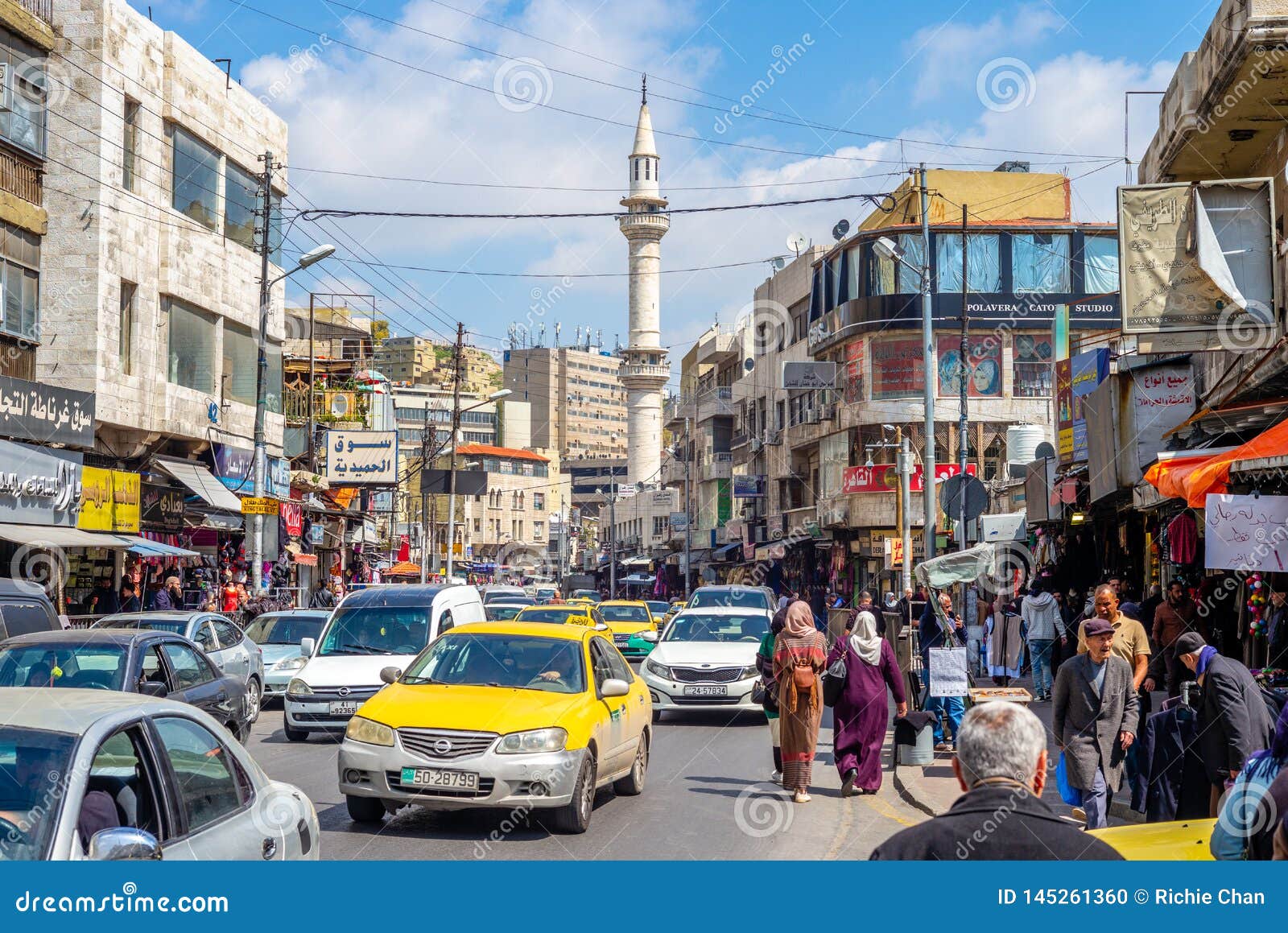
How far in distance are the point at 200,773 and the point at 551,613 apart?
18.2 m

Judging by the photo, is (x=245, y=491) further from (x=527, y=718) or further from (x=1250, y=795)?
(x=1250, y=795)

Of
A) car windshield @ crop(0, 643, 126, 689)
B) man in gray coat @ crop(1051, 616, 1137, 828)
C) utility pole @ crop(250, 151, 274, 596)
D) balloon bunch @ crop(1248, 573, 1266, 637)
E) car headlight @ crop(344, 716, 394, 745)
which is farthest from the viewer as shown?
utility pole @ crop(250, 151, 274, 596)

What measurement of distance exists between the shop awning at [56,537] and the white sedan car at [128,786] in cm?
1796

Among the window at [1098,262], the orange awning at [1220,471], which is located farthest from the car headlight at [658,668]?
the window at [1098,262]

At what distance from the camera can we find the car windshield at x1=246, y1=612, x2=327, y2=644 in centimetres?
2316

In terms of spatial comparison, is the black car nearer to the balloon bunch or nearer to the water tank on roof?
the balloon bunch

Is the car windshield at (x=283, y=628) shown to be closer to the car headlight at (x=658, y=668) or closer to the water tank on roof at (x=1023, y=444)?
the car headlight at (x=658, y=668)

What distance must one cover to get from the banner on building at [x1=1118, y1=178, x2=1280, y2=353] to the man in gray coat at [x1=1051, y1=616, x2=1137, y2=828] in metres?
6.72

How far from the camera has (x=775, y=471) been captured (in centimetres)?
6675

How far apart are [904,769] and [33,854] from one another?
1080cm

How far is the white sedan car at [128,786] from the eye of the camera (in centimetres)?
475

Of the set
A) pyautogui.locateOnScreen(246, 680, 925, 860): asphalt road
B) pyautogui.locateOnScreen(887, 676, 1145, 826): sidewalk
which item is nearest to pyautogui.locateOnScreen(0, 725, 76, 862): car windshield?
pyautogui.locateOnScreen(246, 680, 925, 860): asphalt road

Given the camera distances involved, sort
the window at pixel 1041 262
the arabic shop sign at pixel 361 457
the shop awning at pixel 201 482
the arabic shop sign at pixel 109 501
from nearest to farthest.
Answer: the arabic shop sign at pixel 109 501 < the shop awning at pixel 201 482 < the arabic shop sign at pixel 361 457 < the window at pixel 1041 262

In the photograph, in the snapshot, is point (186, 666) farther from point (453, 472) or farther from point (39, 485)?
point (453, 472)
